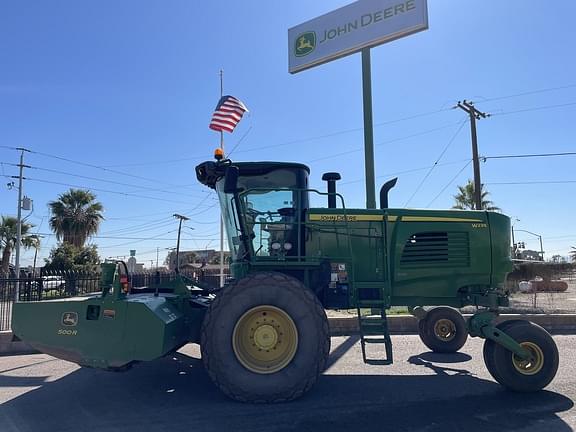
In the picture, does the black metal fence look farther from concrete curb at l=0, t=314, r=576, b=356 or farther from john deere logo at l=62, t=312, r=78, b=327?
john deere logo at l=62, t=312, r=78, b=327

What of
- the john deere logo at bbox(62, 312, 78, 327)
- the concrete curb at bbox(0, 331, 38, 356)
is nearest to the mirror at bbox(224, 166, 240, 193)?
the john deere logo at bbox(62, 312, 78, 327)

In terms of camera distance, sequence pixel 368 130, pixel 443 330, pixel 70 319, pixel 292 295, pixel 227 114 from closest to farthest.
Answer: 1. pixel 292 295
2. pixel 70 319
3. pixel 443 330
4. pixel 368 130
5. pixel 227 114

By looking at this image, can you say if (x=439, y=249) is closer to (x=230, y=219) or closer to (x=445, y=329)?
(x=445, y=329)

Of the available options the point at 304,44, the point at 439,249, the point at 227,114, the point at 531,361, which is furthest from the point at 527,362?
the point at 304,44

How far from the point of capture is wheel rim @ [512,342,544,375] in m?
5.44

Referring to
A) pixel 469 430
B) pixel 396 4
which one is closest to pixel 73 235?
pixel 396 4

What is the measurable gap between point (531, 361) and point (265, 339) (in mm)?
3140

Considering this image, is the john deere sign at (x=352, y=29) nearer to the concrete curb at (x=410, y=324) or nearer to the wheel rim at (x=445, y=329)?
the concrete curb at (x=410, y=324)

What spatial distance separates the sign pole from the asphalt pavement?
663cm

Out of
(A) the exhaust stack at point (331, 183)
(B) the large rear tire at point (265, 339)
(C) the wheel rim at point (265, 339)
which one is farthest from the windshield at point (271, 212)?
(C) the wheel rim at point (265, 339)

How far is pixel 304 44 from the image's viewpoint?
16.1m

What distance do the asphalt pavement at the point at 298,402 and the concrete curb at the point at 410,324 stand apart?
98.3 inches

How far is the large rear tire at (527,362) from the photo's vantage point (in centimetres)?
539

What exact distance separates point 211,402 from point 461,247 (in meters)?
3.82
